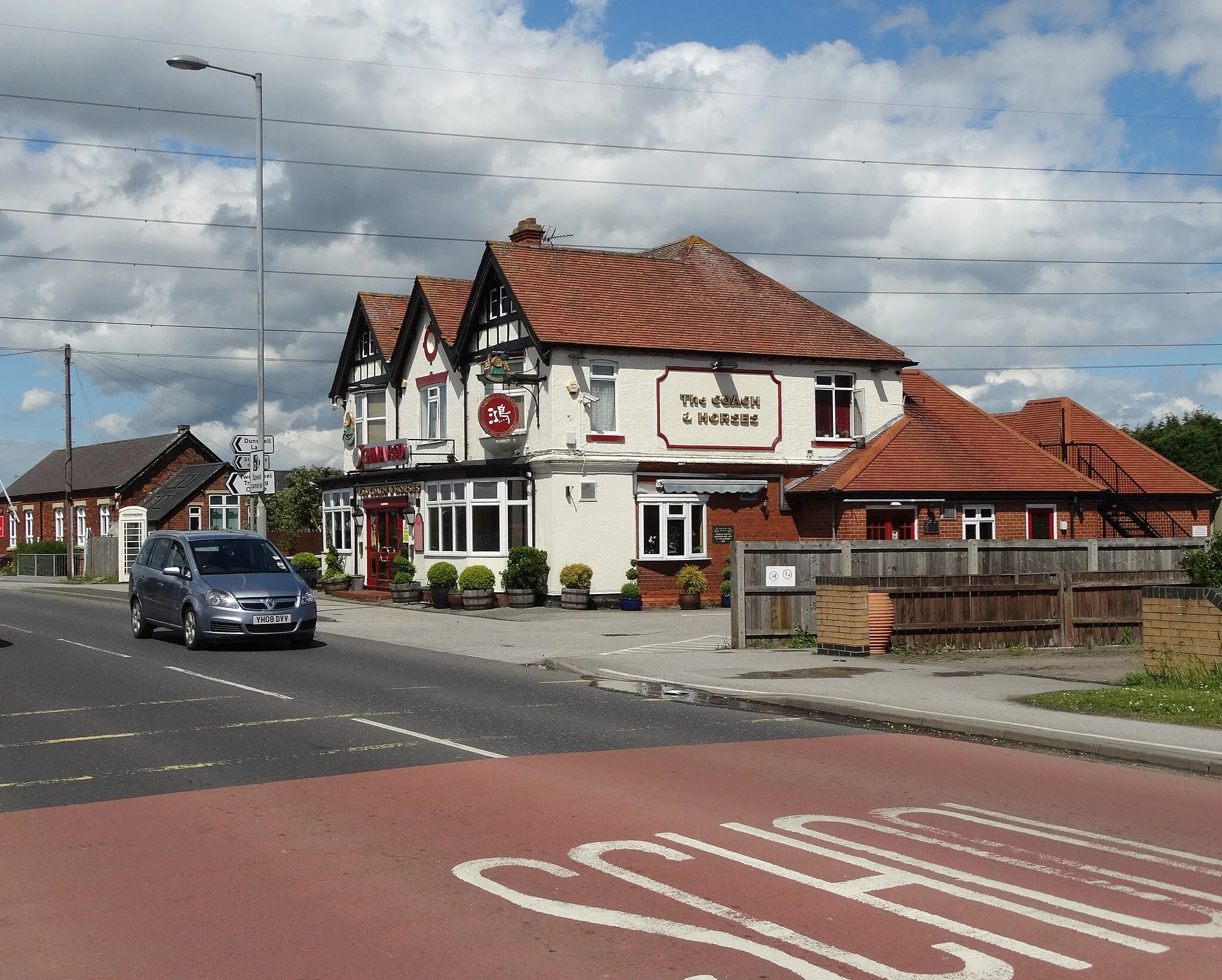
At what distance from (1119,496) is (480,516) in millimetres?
16798

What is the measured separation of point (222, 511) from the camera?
60.6 meters

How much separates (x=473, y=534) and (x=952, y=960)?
28.7 metres

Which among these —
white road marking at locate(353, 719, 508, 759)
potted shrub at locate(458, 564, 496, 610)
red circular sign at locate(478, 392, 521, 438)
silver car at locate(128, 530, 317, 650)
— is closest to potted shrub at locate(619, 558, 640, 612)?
potted shrub at locate(458, 564, 496, 610)

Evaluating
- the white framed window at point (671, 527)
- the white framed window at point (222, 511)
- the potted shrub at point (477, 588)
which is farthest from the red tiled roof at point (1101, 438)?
the white framed window at point (222, 511)

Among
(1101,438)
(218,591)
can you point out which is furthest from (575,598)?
(1101,438)

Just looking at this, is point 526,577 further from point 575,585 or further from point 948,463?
point 948,463

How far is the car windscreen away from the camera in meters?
21.0

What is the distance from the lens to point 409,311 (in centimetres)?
3834

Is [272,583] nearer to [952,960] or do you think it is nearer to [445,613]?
[445,613]

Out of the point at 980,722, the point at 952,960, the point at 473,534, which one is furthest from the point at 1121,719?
the point at 473,534

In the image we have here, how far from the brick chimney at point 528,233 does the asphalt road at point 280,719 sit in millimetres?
20140

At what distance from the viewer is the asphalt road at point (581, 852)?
→ 225 inches

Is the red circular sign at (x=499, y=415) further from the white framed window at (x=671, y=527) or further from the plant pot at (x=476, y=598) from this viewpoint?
the plant pot at (x=476, y=598)

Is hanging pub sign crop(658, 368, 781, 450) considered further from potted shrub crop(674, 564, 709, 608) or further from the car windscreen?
the car windscreen
